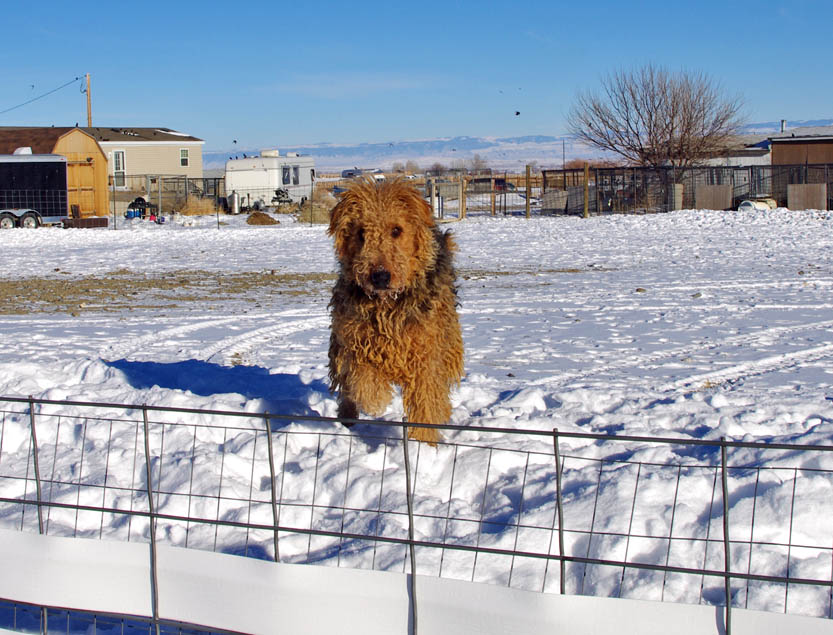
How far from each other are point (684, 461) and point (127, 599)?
2.84 meters

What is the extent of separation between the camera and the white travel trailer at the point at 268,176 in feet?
149

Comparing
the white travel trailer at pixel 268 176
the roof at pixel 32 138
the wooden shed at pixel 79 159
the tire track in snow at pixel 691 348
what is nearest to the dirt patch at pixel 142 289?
the tire track in snow at pixel 691 348

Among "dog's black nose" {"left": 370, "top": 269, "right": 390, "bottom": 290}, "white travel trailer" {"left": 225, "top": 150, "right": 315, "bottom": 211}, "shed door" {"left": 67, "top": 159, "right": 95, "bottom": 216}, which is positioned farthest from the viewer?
"white travel trailer" {"left": 225, "top": 150, "right": 315, "bottom": 211}

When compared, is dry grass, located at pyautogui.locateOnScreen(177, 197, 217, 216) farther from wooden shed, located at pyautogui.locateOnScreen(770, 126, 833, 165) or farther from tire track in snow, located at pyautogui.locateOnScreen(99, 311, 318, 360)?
wooden shed, located at pyautogui.locateOnScreen(770, 126, 833, 165)

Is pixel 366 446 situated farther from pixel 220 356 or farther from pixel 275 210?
pixel 275 210

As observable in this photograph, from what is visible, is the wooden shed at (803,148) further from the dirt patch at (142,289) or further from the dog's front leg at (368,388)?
the dog's front leg at (368,388)

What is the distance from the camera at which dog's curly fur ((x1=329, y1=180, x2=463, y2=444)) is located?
431 centimetres

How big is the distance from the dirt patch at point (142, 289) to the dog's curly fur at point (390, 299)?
7.94m

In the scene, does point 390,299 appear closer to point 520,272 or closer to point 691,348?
point 691,348

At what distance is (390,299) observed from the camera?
14.4 ft

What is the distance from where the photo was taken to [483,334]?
9258 mm

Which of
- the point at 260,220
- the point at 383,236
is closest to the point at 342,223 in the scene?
the point at 383,236

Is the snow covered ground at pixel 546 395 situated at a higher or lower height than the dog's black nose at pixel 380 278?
lower

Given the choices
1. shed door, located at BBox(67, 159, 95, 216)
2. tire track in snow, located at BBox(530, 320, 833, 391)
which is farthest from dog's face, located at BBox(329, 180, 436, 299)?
shed door, located at BBox(67, 159, 95, 216)
